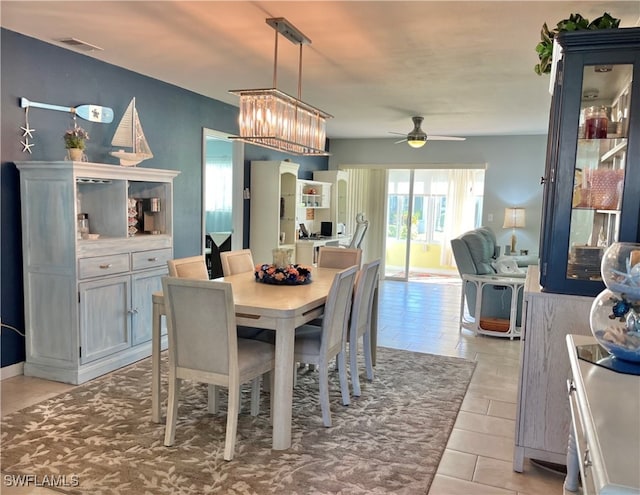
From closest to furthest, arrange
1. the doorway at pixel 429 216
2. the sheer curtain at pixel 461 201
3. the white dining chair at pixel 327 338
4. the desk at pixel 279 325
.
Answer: the desk at pixel 279 325
the white dining chair at pixel 327 338
the doorway at pixel 429 216
the sheer curtain at pixel 461 201

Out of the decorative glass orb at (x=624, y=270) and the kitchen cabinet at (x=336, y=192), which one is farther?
the kitchen cabinet at (x=336, y=192)

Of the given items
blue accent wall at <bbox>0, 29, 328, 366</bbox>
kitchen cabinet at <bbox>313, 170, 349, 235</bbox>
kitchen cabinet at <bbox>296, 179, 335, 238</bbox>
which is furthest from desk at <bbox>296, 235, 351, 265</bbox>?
blue accent wall at <bbox>0, 29, 328, 366</bbox>

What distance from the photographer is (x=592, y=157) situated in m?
2.36

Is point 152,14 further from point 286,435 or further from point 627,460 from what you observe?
point 627,460

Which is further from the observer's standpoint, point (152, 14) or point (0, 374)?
point (0, 374)

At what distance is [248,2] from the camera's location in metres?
Result: 2.74

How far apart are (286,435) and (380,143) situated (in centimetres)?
642

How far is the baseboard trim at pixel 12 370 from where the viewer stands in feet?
11.6

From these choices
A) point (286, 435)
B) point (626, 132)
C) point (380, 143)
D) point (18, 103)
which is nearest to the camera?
point (626, 132)

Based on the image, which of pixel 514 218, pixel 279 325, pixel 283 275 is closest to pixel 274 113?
pixel 283 275

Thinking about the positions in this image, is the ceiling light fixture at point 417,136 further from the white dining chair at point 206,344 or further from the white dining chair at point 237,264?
the white dining chair at point 206,344

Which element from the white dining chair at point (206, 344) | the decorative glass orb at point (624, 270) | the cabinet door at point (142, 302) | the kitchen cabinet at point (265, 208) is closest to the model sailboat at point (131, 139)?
the cabinet door at point (142, 302)

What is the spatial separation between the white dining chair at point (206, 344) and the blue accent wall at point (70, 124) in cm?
172

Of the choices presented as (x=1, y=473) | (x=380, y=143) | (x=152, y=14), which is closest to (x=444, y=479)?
(x=1, y=473)
